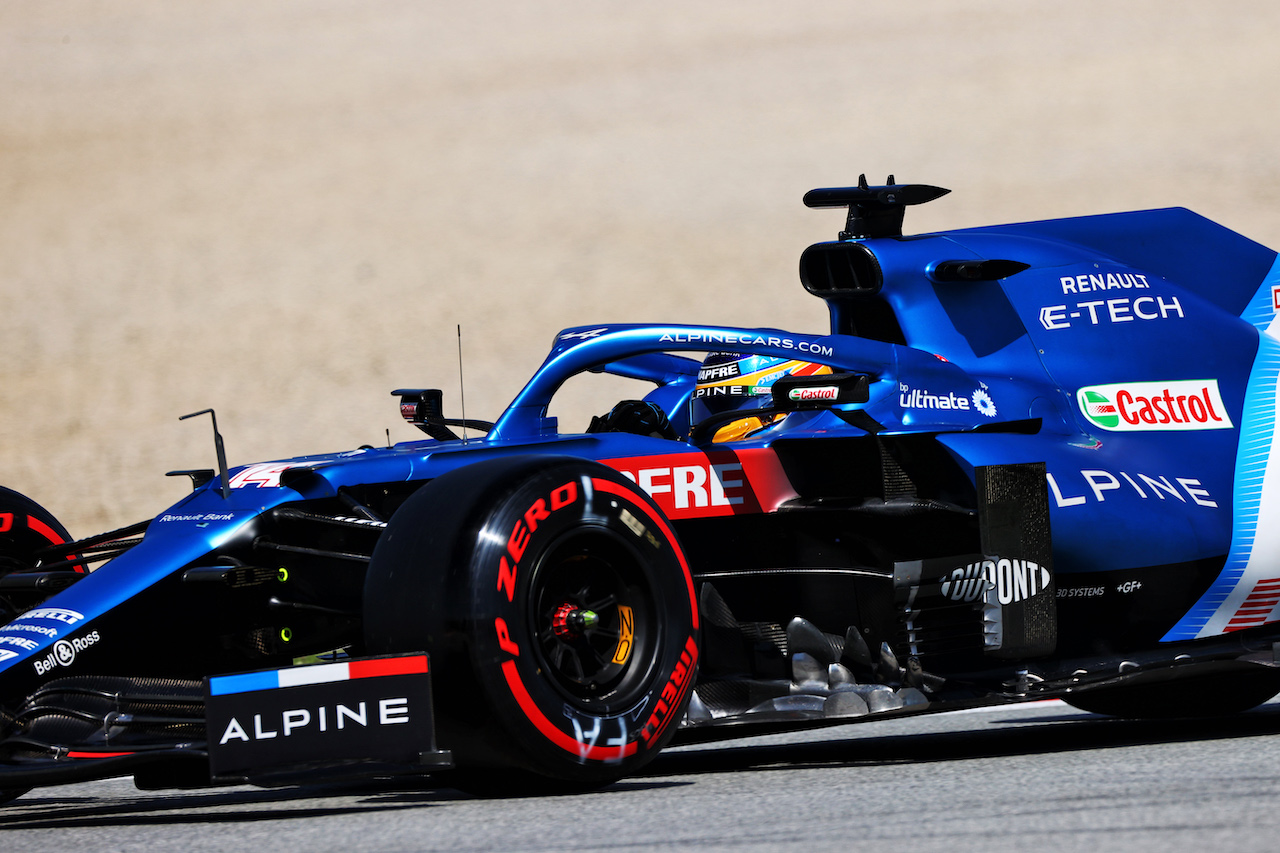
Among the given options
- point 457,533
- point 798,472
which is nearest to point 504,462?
point 457,533

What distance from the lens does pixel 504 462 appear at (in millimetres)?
5555

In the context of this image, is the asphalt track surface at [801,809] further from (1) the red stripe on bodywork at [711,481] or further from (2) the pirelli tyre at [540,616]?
(1) the red stripe on bodywork at [711,481]

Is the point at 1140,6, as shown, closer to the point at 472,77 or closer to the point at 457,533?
the point at 472,77

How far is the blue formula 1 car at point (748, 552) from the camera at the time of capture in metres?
5.27

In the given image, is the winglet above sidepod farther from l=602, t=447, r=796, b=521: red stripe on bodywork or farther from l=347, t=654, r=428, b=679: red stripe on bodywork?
l=347, t=654, r=428, b=679: red stripe on bodywork

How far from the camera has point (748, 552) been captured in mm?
6637

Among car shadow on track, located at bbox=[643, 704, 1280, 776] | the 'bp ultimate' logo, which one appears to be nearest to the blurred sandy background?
car shadow on track, located at bbox=[643, 704, 1280, 776]

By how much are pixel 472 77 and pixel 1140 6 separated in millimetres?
19293

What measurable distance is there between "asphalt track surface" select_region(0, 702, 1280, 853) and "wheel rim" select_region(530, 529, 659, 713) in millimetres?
337

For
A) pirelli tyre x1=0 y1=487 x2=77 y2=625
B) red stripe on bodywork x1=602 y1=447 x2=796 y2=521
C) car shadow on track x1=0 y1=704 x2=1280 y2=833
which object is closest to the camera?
car shadow on track x1=0 y1=704 x2=1280 y2=833

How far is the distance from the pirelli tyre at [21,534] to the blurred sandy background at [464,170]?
51.0 ft

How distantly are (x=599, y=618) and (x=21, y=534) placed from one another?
322cm

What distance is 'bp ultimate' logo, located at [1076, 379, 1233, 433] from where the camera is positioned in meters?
7.36

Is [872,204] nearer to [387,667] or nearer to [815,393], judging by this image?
[815,393]
